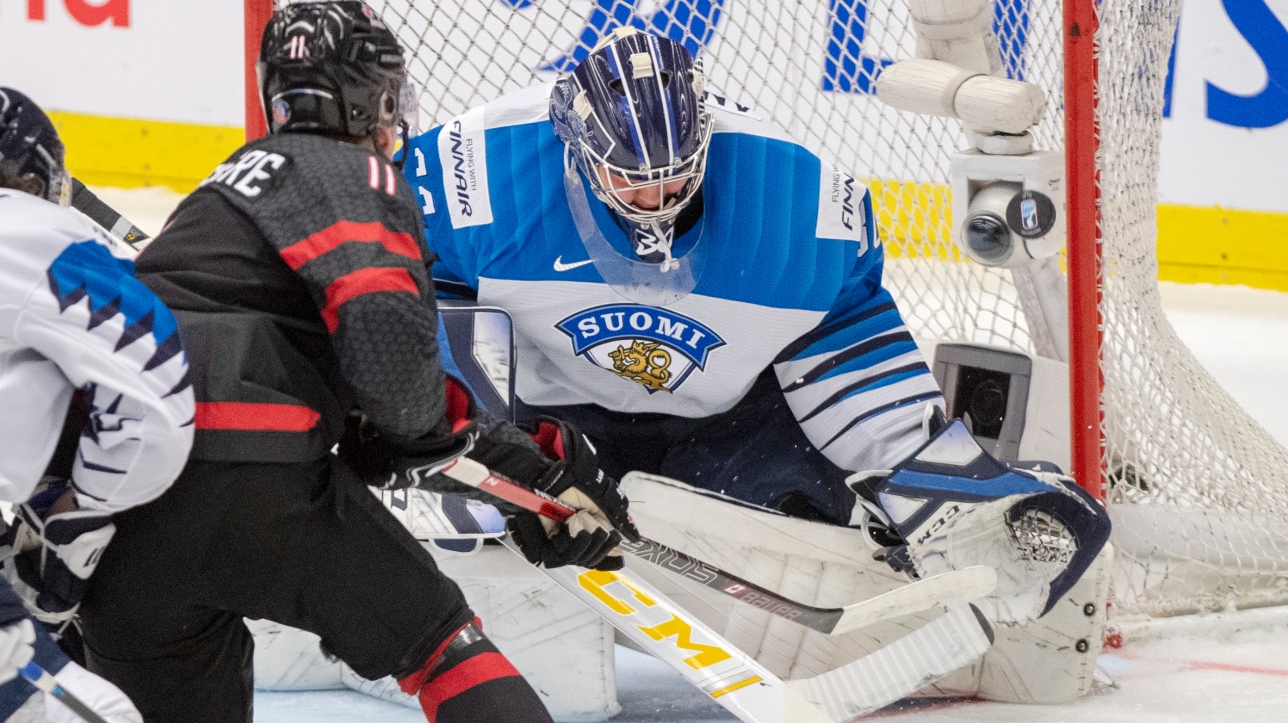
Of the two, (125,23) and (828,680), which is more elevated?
(125,23)

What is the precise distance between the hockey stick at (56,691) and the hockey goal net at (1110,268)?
1343 mm

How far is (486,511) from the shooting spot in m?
2.03

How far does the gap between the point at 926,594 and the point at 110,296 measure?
48.8 inches

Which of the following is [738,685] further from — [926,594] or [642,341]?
[642,341]

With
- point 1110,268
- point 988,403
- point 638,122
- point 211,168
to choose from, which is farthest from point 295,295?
point 211,168

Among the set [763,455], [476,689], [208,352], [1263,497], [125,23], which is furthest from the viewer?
[125,23]

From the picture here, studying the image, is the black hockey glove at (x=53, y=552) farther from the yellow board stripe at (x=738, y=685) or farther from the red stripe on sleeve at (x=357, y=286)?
the yellow board stripe at (x=738, y=685)

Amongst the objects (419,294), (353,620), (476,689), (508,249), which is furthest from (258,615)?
(508,249)

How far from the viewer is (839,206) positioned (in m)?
2.09

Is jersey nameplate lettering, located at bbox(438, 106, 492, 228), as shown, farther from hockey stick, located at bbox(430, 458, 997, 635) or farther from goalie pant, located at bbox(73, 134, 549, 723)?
goalie pant, located at bbox(73, 134, 549, 723)

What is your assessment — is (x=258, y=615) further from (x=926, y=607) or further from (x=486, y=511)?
(x=926, y=607)

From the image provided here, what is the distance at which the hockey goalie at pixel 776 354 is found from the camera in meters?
2.03

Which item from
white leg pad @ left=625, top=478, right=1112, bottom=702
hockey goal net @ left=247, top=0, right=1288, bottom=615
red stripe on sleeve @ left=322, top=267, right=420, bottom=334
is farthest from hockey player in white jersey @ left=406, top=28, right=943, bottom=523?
red stripe on sleeve @ left=322, top=267, right=420, bottom=334

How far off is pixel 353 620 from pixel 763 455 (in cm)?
103
